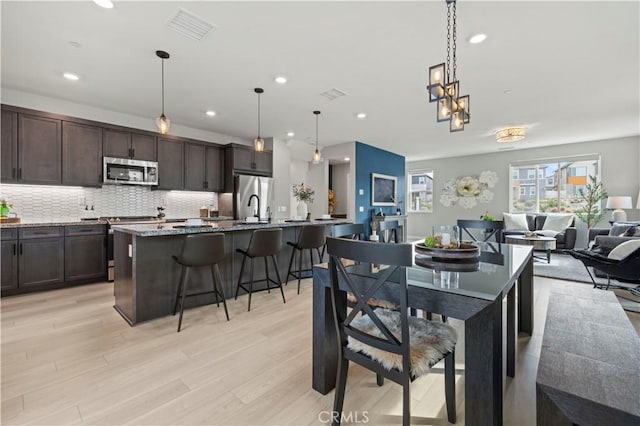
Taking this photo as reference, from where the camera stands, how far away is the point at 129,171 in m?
4.56

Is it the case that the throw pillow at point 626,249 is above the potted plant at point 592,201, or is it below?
below

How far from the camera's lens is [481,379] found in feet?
3.91

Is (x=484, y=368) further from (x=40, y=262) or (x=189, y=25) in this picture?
(x=40, y=262)

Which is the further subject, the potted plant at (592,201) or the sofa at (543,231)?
the potted plant at (592,201)

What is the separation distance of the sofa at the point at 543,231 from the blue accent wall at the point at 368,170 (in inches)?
115

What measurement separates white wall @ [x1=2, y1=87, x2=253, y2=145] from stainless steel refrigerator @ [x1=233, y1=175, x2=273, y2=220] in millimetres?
1200

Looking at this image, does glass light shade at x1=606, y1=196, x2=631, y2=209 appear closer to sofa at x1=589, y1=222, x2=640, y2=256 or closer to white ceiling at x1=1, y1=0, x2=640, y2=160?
sofa at x1=589, y1=222, x2=640, y2=256

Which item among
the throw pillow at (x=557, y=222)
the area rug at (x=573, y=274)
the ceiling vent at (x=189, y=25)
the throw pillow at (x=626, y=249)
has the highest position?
the ceiling vent at (x=189, y=25)

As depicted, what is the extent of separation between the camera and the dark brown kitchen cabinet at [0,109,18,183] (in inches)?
142

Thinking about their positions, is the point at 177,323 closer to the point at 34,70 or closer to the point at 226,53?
the point at 226,53

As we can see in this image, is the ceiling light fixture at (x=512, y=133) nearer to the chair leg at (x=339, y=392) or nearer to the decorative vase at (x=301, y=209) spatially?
the decorative vase at (x=301, y=209)

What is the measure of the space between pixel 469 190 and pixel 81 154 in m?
9.02

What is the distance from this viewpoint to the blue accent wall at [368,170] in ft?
22.7

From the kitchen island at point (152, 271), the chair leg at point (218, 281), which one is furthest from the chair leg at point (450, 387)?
the kitchen island at point (152, 271)
